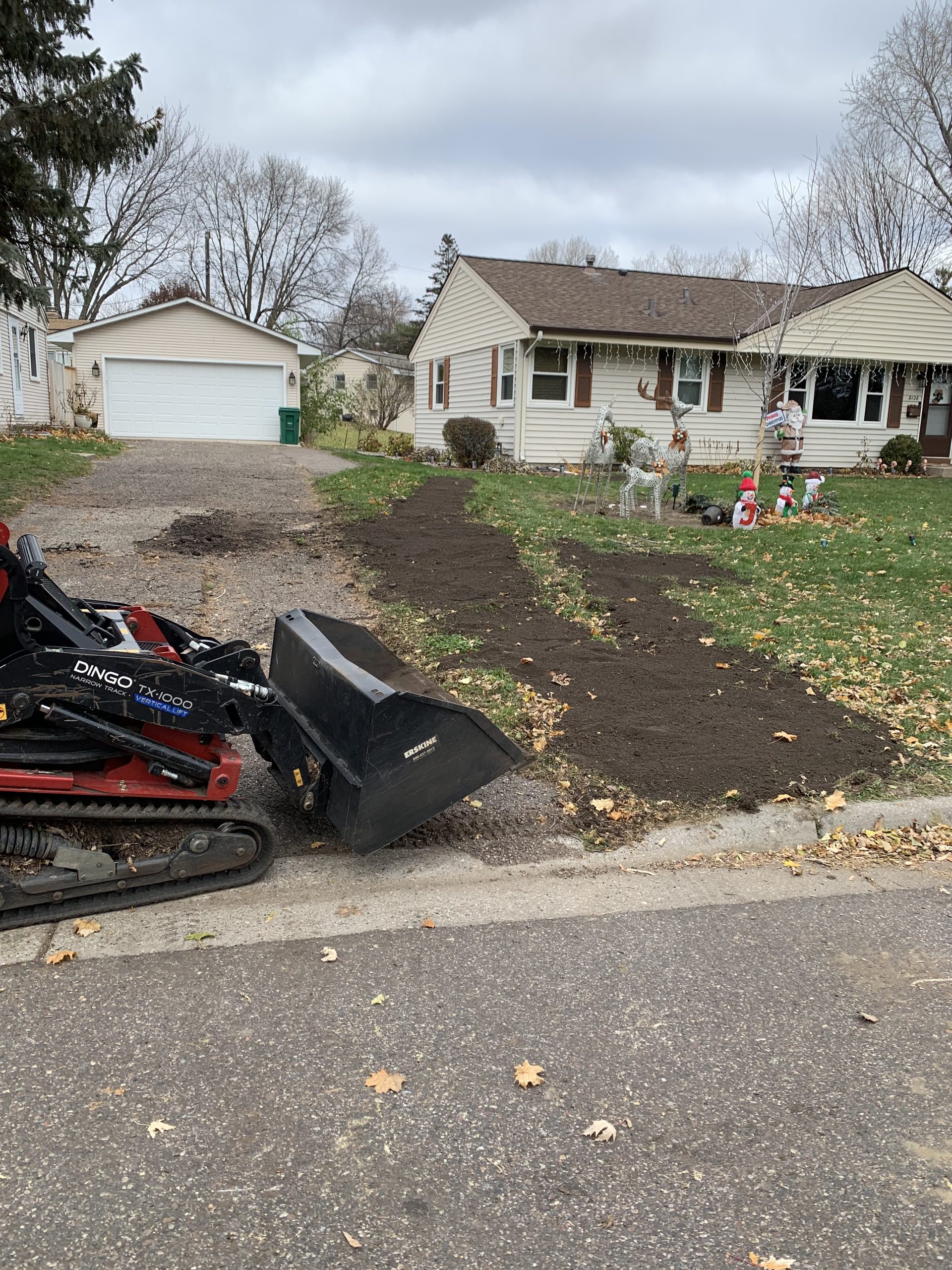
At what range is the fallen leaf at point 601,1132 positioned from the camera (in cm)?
248

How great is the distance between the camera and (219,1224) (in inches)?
85.0

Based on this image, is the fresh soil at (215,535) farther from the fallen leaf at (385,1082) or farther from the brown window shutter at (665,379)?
the brown window shutter at (665,379)

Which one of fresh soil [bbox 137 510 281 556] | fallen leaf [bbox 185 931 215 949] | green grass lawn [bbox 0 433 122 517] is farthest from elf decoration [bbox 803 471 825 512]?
fallen leaf [bbox 185 931 215 949]

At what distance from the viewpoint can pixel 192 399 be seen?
2720 centimetres

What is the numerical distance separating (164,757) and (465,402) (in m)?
21.2

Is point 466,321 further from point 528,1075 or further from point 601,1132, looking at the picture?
point 601,1132

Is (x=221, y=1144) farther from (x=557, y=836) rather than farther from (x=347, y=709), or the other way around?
(x=557, y=836)

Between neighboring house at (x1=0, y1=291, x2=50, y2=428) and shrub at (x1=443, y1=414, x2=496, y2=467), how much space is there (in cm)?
982

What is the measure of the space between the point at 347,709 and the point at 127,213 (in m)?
52.7

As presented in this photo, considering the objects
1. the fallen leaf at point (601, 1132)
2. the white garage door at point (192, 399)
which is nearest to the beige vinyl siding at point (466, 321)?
the white garage door at point (192, 399)

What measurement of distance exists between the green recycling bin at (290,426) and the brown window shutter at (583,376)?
9849 millimetres

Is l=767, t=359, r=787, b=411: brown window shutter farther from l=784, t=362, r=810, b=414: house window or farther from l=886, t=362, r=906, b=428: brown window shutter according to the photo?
l=886, t=362, r=906, b=428: brown window shutter

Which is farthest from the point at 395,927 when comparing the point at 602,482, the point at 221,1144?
the point at 602,482

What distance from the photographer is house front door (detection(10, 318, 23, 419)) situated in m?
23.1
